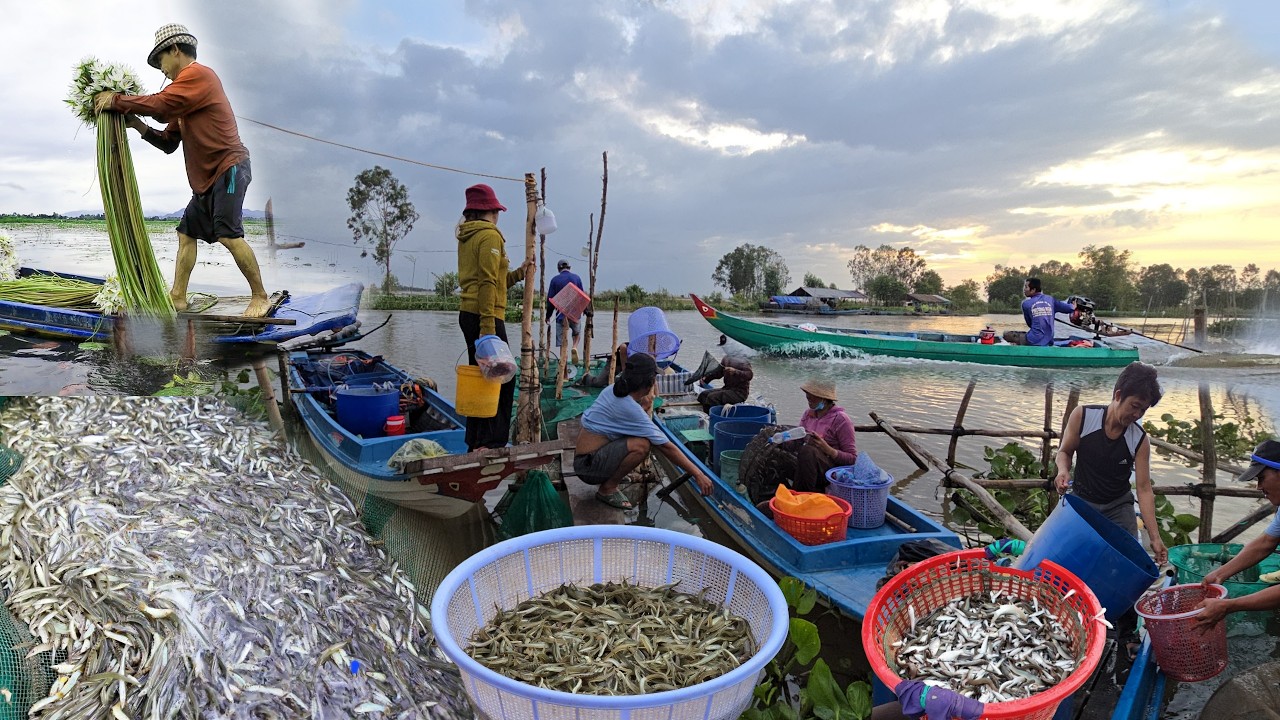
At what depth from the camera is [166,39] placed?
275 centimetres

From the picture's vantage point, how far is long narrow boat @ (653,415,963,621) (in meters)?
3.58

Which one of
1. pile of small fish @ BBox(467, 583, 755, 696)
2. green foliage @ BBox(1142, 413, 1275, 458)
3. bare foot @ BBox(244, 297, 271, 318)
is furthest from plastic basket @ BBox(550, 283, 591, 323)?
green foliage @ BBox(1142, 413, 1275, 458)

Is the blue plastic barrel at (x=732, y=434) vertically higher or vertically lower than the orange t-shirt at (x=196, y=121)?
lower

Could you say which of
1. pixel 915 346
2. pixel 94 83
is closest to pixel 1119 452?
pixel 94 83

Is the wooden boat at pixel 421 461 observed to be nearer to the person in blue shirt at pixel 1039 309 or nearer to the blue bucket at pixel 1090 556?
the blue bucket at pixel 1090 556

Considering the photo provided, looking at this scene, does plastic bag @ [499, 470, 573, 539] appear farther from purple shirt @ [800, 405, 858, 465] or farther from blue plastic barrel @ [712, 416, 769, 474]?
purple shirt @ [800, 405, 858, 465]

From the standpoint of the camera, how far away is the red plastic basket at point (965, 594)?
2.08 metres

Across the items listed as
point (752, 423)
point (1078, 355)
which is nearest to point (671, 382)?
point (752, 423)

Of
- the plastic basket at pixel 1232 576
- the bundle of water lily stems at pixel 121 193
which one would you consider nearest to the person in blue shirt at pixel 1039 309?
the plastic basket at pixel 1232 576

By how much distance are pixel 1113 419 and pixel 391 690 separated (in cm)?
410

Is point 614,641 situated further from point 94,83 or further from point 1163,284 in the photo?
point 1163,284

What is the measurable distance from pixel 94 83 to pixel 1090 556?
16.3 ft

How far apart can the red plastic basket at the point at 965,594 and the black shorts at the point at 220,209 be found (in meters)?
3.34

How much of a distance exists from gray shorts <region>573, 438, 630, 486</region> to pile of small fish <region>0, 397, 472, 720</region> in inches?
72.6
